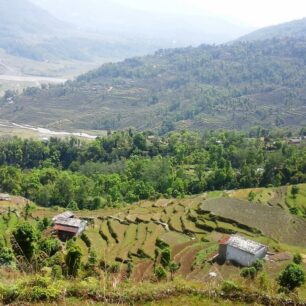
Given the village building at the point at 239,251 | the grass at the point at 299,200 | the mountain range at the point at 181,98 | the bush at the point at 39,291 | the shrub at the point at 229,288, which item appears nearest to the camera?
the bush at the point at 39,291

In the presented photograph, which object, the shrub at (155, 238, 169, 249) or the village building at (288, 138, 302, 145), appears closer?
the shrub at (155, 238, 169, 249)

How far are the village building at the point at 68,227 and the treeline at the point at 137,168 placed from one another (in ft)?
43.0

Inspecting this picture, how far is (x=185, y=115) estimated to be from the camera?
461 ft

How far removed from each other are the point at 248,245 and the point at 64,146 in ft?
186

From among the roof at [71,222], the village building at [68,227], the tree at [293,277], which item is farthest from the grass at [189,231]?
the tree at [293,277]

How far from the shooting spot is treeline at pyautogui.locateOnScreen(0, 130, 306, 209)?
56312 mm

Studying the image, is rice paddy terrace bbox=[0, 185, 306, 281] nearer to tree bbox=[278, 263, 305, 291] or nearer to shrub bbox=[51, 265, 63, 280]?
tree bbox=[278, 263, 305, 291]

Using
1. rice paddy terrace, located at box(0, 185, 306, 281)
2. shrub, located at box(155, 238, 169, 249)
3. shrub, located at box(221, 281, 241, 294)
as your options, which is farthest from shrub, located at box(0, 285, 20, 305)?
shrub, located at box(155, 238, 169, 249)

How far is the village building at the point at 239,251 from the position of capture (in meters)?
27.6

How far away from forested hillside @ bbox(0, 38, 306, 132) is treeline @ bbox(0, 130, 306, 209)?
4890 cm

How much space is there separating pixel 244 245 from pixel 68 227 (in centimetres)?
1463

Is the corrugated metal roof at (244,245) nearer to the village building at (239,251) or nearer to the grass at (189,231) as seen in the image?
the village building at (239,251)

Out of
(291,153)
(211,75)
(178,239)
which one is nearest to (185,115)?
(211,75)

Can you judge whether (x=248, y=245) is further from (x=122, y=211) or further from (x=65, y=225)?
(x=122, y=211)
